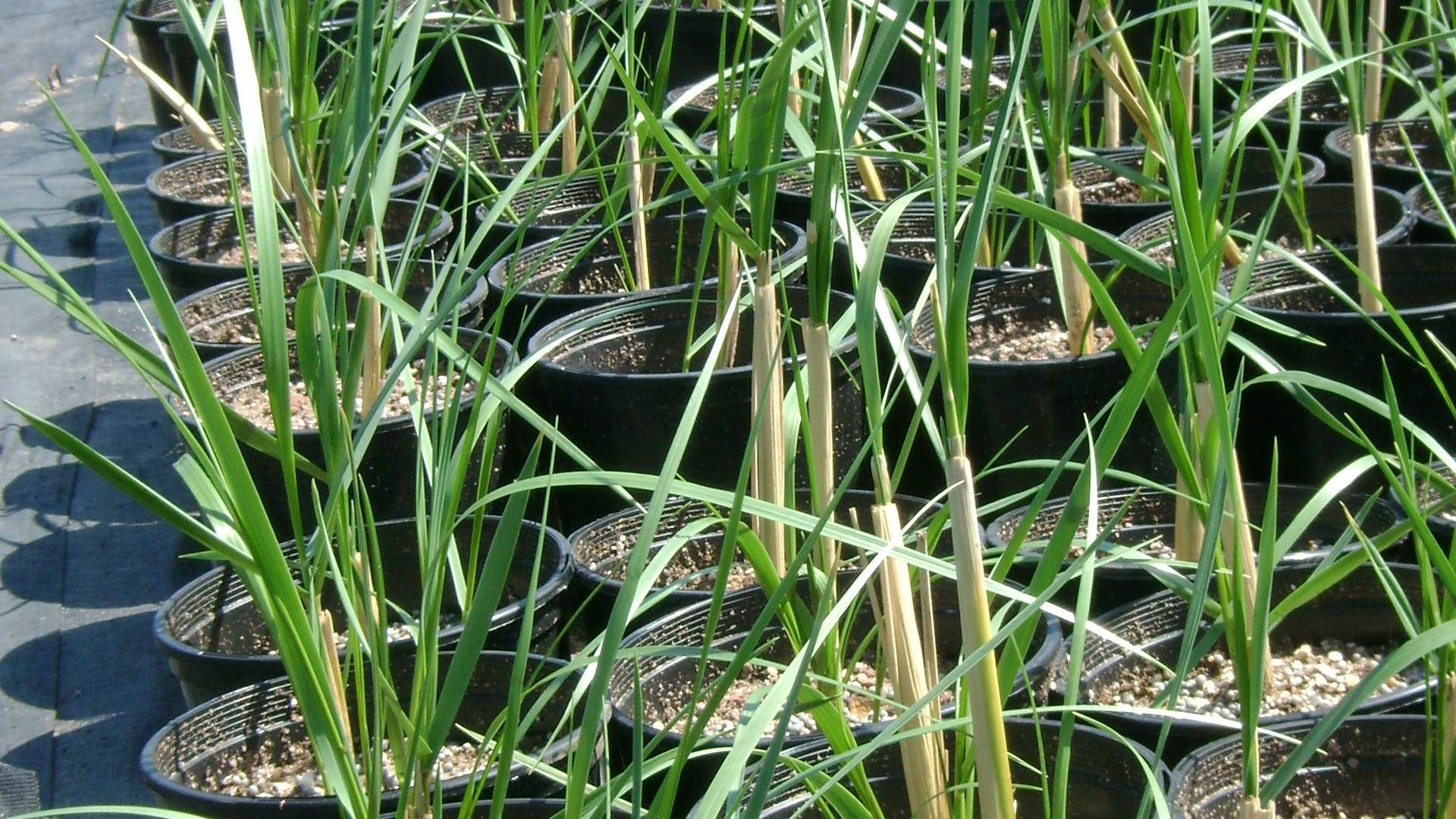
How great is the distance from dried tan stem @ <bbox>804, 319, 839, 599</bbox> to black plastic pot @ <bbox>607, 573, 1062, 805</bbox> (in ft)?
0.42

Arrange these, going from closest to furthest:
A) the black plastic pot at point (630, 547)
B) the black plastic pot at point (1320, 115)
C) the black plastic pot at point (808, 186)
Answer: the black plastic pot at point (630, 547) < the black plastic pot at point (808, 186) < the black plastic pot at point (1320, 115)

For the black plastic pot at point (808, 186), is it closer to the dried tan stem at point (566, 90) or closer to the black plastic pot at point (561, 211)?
the black plastic pot at point (561, 211)

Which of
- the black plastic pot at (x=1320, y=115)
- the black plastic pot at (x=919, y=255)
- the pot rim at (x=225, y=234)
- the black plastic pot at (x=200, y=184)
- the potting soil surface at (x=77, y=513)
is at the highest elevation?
the black plastic pot at (x=200, y=184)

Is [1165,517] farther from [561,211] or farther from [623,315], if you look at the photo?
[561,211]

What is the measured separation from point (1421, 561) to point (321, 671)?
0.56 metres

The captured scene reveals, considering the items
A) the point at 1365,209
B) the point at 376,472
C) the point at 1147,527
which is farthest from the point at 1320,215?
the point at 376,472

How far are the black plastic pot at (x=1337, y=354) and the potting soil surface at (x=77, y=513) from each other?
1.12 m

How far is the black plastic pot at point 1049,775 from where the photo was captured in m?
0.90

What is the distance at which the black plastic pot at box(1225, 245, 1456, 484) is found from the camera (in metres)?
1.40

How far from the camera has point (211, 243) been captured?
2131 millimetres

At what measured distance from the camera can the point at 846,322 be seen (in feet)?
3.21

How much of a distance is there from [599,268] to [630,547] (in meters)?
0.66

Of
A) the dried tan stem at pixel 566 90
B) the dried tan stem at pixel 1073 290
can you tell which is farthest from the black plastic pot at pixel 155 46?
the dried tan stem at pixel 1073 290

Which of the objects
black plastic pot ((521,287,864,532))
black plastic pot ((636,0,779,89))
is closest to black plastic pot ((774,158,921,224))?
black plastic pot ((521,287,864,532))
